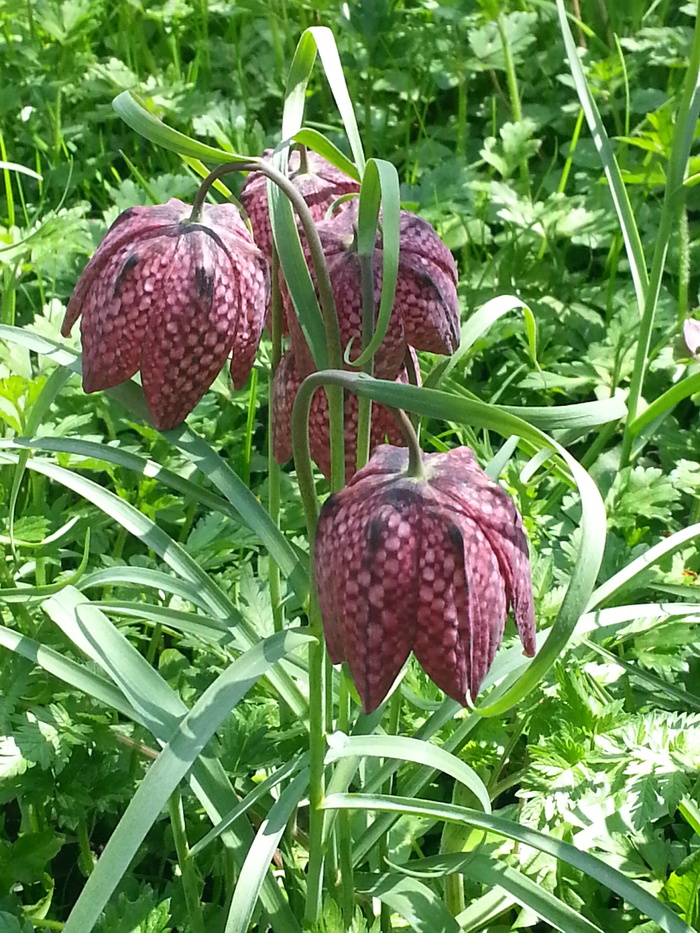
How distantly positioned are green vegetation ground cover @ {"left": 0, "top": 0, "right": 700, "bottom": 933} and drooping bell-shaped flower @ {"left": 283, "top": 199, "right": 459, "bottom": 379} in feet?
0.55

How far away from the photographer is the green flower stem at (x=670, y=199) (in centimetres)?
136

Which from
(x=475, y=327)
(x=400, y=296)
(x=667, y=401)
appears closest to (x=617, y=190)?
(x=667, y=401)

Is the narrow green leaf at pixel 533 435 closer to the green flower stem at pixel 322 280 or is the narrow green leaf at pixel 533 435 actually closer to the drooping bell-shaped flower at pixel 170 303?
the green flower stem at pixel 322 280

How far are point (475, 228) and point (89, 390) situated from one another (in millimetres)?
1377

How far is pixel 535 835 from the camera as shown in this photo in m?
0.85

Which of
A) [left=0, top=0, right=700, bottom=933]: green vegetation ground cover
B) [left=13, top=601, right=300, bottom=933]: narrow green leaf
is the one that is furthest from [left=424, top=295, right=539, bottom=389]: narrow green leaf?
[left=13, top=601, right=300, bottom=933]: narrow green leaf

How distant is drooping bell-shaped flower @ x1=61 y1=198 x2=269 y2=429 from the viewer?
0.81m

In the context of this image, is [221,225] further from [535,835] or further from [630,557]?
[630,557]

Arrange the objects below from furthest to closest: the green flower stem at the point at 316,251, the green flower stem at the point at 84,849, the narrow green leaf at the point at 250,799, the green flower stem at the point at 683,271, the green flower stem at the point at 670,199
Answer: the green flower stem at the point at 683,271 < the green flower stem at the point at 670,199 < the green flower stem at the point at 84,849 < the narrow green leaf at the point at 250,799 < the green flower stem at the point at 316,251

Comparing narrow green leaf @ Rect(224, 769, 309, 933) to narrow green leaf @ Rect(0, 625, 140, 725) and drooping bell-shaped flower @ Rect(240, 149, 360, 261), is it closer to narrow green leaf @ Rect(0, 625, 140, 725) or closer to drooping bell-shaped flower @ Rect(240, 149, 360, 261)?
narrow green leaf @ Rect(0, 625, 140, 725)

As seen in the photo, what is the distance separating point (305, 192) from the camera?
3.07ft

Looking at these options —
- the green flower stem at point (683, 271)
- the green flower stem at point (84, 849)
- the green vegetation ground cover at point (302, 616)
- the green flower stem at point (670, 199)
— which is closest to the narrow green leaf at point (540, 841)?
the green vegetation ground cover at point (302, 616)

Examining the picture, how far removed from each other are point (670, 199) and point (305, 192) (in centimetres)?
68

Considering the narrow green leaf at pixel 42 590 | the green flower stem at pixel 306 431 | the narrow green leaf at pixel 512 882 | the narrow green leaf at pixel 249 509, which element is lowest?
the narrow green leaf at pixel 512 882
